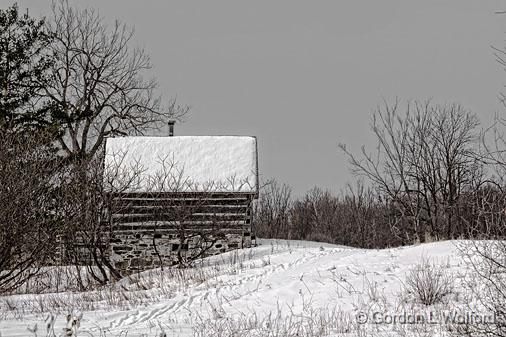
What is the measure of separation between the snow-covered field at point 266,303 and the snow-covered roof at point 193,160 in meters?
6.76

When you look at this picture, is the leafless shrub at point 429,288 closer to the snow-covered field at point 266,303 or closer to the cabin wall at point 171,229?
the snow-covered field at point 266,303

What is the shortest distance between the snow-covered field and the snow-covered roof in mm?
6757

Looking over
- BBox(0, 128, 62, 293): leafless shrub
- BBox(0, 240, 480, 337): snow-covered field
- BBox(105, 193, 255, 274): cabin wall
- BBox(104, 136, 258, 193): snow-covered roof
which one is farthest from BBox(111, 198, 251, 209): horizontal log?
BBox(0, 240, 480, 337): snow-covered field

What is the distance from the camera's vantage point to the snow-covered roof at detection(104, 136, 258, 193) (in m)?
23.7

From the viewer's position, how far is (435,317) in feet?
32.7

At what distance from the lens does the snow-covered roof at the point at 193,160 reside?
23672mm

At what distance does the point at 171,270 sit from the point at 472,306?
9.72 meters

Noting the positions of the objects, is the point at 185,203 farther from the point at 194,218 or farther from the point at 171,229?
the point at 171,229

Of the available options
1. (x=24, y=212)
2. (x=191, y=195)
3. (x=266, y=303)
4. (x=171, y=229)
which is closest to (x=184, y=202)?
(x=191, y=195)

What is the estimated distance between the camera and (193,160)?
24.9 m

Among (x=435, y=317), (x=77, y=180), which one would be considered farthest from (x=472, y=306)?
(x=77, y=180)

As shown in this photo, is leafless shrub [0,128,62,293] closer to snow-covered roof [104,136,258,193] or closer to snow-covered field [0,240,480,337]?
snow-covered field [0,240,480,337]

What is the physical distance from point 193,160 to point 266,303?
13.3 meters

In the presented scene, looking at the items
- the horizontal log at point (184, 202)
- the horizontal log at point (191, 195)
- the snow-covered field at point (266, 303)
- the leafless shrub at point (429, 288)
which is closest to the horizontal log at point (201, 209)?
the horizontal log at point (184, 202)
